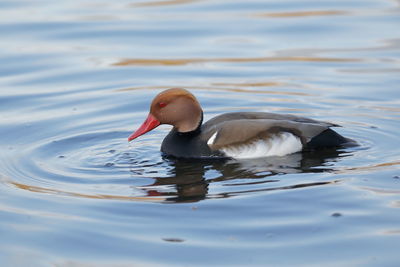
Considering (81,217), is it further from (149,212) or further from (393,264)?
(393,264)

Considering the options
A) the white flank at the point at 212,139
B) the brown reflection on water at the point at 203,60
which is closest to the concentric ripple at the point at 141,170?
the white flank at the point at 212,139

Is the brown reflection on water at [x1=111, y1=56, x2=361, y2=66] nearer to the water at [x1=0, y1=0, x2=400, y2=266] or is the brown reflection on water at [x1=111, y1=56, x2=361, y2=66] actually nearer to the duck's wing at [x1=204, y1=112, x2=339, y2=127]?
the water at [x1=0, y1=0, x2=400, y2=266]

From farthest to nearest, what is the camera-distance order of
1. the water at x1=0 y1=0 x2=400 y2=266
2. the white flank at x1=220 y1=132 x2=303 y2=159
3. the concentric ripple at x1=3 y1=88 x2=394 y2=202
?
the white flank at x1=220 y1=132 x2=303 y2=159 < the concentric ripple at x1=3 y1=88 x2=394 y2=202 < the water at x1=0 y1=0 x2=400 y2=266

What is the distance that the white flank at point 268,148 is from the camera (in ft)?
28.4

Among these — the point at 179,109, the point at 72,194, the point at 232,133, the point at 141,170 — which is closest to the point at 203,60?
the point at 179,109

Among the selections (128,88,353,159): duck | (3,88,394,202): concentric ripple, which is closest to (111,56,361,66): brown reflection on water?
(3,88,394,202): concentric ripple

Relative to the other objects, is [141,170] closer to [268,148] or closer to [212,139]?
[212,139]

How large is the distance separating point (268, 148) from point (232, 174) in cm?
79

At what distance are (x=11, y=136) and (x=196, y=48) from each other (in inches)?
188

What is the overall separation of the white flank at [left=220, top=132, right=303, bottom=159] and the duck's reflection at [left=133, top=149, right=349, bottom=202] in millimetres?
84

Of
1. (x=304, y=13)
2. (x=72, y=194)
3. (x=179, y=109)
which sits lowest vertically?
(x=72, y=194)

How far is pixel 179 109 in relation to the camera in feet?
29.4

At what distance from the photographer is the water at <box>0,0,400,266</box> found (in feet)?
20.6

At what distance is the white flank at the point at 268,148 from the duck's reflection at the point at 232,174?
8cm
